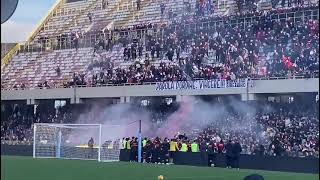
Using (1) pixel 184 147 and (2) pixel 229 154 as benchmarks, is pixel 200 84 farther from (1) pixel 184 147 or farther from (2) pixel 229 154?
(2) pixel 229 154

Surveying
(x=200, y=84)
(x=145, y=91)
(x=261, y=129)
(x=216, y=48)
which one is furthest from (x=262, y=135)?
(x=145, y=91)

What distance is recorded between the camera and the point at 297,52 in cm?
2822

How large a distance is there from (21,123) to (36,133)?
26.8 feet

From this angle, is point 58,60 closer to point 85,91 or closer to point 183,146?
point 85,91

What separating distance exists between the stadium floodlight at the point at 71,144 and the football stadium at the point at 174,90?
8cm

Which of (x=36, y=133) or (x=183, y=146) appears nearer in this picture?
(x=183, y=146)

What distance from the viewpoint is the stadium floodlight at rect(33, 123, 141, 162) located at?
1129 inches

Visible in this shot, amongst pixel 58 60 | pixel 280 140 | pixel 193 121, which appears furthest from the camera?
pixel 58 60

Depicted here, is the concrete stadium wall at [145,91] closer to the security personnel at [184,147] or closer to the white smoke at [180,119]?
the white smoke at [180,119]

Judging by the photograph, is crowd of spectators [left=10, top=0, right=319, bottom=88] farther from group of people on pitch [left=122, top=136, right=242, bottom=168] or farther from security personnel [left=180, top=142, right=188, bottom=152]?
security personnel [left=180, top=142, right=188, bottom=152]

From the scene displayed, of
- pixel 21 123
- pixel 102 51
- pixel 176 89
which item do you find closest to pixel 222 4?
pixel 176 89

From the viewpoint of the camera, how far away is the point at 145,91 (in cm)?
3316

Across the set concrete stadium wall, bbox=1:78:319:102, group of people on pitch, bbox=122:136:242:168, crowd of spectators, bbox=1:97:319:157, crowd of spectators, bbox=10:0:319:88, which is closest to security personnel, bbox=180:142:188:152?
group of people on pitch, bbox=122:136:242:168

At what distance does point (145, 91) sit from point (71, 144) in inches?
195
